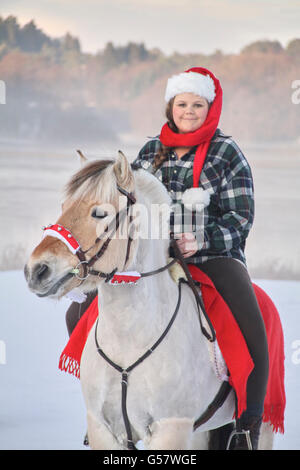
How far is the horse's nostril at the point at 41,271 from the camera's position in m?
1.39

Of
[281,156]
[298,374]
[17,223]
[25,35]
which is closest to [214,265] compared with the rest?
[298,374]

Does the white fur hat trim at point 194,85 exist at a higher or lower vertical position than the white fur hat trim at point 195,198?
higher

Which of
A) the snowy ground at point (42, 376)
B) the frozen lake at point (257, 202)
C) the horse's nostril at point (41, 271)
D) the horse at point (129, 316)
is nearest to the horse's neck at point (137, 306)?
the horse at point (129, 316)

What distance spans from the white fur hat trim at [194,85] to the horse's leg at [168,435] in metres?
1.19

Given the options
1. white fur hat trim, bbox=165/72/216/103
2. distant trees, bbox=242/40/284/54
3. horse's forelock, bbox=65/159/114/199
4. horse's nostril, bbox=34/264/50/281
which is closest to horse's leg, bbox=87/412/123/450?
horse's nostril, bbox=34/264/50/281

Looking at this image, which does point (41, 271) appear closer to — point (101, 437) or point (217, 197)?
point (101, 437)

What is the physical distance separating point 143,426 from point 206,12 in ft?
21.0

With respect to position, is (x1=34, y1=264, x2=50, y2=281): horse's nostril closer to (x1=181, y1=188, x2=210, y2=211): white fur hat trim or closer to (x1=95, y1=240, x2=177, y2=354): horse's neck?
(x1=95, y1=240, x2=177, y2=354): horse's neck

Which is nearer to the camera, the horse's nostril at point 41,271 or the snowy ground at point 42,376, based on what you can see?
the horse's nostril at point 41,271

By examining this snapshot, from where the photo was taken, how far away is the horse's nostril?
1.39 metres

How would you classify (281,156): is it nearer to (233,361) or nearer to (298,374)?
(298,374)

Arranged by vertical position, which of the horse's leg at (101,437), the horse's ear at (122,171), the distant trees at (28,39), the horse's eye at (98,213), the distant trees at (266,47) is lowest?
the horse's leg at (101,437)

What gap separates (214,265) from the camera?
1978 mm

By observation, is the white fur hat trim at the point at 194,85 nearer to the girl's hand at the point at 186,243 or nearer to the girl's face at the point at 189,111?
the girl's face at the point at 189,111
